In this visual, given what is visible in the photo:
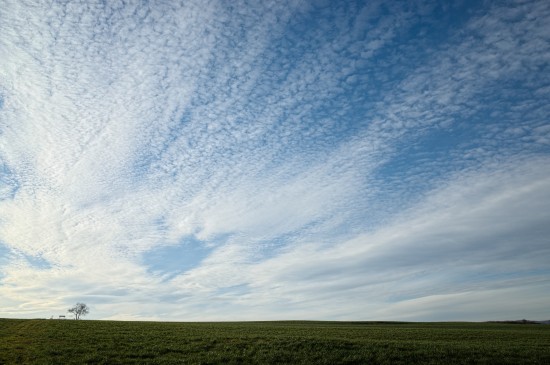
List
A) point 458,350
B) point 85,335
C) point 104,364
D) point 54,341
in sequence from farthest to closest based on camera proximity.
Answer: point 85,335 < point 54,341 < point 458,350 < point 104,364

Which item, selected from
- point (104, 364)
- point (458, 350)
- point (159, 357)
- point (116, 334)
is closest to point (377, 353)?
point (458, 350)

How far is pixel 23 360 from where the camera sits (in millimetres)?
27500

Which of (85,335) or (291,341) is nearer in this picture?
(291,341)

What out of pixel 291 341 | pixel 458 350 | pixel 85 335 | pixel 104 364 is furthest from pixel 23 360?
pixel 458 350

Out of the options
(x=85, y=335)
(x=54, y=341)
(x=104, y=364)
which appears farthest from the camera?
(x=85, y=335)

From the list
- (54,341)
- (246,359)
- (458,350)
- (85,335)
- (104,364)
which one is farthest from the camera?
(85,335)

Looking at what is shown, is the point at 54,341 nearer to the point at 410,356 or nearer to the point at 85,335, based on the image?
the point at 85,335

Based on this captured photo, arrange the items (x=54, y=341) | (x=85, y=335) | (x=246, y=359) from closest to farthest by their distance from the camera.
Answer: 1. (x=246, y=359)
2. (x=54, y=341)
3. (x=85, y=335)

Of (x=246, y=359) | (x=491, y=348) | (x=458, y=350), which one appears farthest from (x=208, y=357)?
(x=491, y=348)

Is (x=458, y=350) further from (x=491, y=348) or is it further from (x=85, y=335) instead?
(x=85, y=335)

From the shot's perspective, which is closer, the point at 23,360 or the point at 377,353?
the point at 23,360

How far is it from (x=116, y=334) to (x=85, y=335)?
309 centimetres

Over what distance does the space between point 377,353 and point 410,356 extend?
2675 millimetres

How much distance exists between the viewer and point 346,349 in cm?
3325
